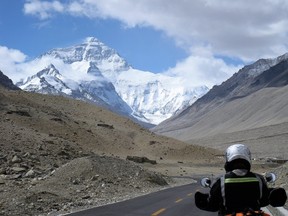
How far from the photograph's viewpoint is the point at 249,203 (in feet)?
20.8

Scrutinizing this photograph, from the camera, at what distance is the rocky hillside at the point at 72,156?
25097 mm

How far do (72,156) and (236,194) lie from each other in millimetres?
45949

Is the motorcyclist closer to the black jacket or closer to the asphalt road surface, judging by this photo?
the black jacket

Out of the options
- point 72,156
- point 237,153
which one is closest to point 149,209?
point 237,153

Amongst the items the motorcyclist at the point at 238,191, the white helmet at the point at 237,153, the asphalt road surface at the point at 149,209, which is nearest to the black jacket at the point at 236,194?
the motorcyclist at the point at 238,191

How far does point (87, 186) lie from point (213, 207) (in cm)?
2478

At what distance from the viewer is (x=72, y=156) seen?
51.4 metres

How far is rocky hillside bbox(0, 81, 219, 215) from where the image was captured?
25097mm

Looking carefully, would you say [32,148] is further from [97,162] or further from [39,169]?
→ [97,162]

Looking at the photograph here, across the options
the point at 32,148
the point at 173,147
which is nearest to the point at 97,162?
the point at 32,148

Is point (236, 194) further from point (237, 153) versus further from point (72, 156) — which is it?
point (72, 156)

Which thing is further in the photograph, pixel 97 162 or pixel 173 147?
pixel 173 147

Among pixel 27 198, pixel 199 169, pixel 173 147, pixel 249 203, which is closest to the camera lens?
pixel 249 203

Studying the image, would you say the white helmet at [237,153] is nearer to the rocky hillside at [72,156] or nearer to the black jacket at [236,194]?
the black jacket at [236,194]
